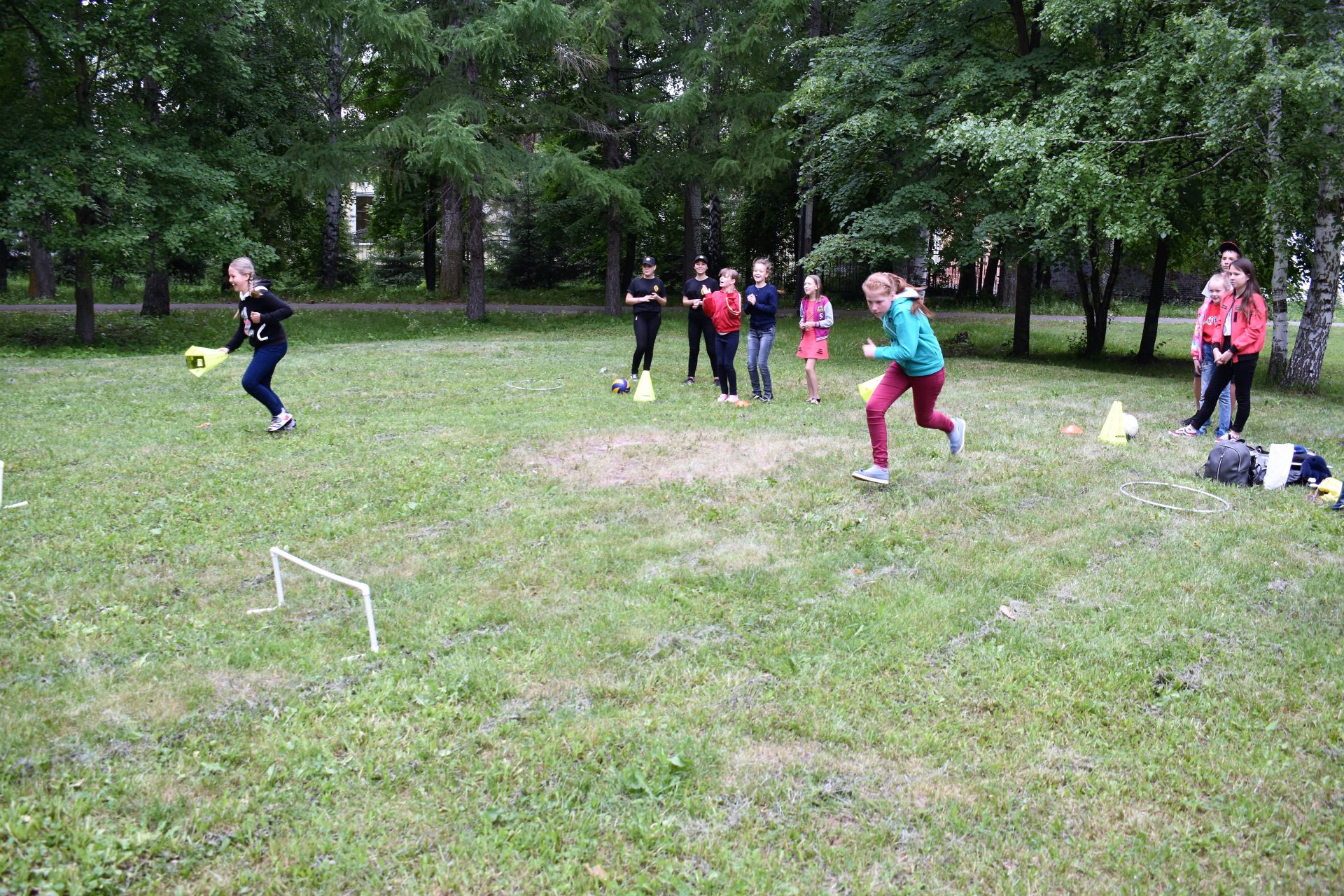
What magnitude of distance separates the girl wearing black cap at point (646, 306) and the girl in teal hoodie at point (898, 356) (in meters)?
5.19

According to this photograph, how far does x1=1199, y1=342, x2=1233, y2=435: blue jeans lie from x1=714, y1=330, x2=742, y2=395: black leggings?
521 cm

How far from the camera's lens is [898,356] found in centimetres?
729

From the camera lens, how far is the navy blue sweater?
11492 millimetres

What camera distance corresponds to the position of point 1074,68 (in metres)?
16.1

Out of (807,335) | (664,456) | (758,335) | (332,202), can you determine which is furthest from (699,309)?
(332,202)

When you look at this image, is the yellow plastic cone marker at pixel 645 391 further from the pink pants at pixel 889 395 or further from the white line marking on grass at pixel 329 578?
the white line marking on grass at pixel 329 578

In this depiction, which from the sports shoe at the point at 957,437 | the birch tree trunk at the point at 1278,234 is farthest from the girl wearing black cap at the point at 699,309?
the birch tree trunk at the point at 1278,234

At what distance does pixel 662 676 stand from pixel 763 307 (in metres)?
7.82

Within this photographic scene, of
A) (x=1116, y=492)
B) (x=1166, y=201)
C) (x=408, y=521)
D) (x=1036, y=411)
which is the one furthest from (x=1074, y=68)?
(x=408, y=521)

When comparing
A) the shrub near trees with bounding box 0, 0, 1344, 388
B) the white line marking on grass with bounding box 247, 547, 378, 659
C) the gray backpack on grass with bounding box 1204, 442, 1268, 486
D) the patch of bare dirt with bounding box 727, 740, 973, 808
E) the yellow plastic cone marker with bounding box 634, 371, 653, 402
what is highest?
the shrub near trees with bounding box 0, 0, 1344, 388

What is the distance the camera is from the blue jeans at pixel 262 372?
9414mm

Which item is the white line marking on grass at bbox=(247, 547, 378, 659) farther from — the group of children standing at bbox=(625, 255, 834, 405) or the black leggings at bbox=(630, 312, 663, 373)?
the black leggings at bbox=(630, 312, 663, 373)

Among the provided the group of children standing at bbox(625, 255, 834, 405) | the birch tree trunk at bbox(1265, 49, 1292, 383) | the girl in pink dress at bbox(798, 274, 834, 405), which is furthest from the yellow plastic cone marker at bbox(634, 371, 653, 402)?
the birch tree trunk at bbox(1265, 49, 1292, 383)

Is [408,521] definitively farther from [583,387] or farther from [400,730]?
[583,387]
